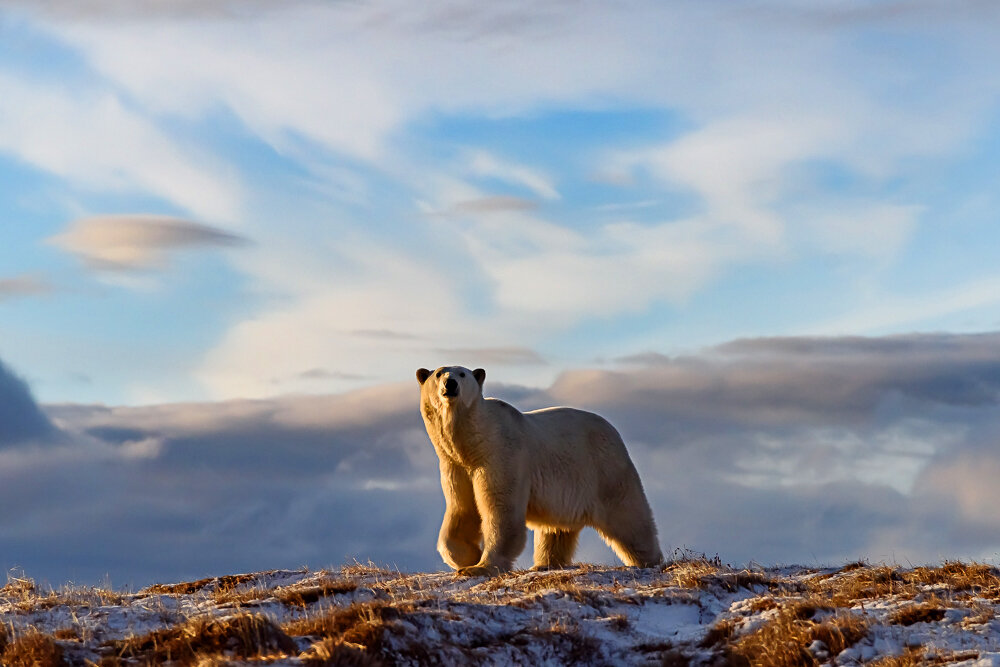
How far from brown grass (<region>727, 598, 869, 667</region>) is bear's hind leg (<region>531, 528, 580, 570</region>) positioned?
7926 mm

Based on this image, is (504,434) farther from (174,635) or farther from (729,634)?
(174,635)

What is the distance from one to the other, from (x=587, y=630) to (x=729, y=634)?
4.41 feet

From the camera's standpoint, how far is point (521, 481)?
16.9 meters

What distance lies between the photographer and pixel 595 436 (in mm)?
18531

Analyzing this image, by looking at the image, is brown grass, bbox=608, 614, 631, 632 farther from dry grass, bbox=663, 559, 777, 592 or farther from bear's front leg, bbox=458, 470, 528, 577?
bear's front leg, bbox=458, 470, 528, 577

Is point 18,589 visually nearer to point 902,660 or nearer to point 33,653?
point 33,653

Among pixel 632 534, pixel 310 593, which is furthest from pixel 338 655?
pixel 632 534

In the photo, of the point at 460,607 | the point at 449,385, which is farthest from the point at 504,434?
the point at 460,607

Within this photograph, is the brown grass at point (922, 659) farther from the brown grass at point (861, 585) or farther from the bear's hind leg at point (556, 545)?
the bear's hind leg at point (556, 545)

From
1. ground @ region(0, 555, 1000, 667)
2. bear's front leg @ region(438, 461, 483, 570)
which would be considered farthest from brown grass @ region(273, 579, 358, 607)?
bear's front leg @ region(438, 461, 483, 570)

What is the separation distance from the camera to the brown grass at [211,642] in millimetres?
9367

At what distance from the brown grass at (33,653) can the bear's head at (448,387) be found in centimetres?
743

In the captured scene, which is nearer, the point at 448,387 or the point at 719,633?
the point at 719,633

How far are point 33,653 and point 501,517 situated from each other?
813cm
